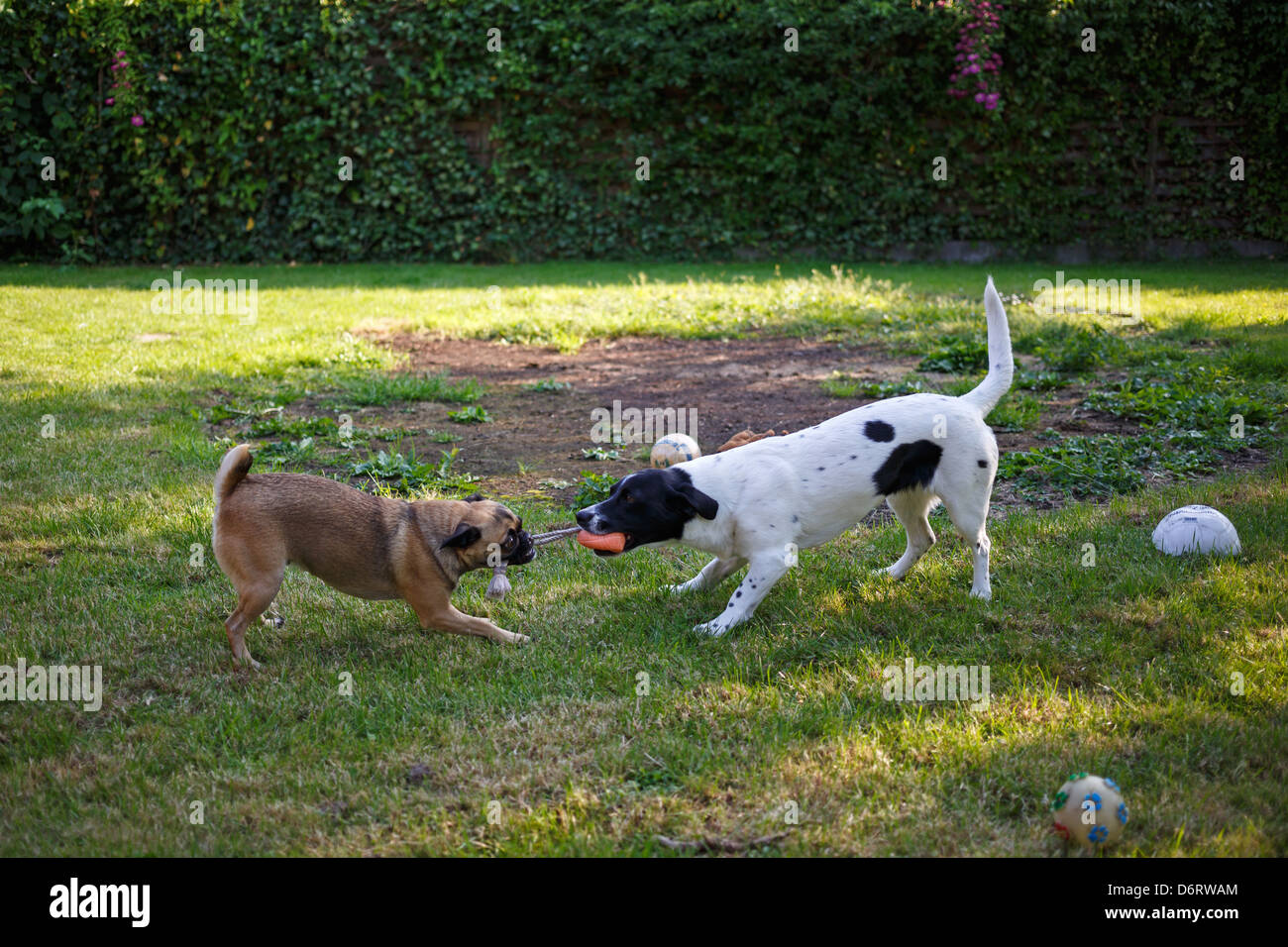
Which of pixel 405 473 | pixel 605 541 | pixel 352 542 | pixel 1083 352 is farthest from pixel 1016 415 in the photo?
pixel 352 542

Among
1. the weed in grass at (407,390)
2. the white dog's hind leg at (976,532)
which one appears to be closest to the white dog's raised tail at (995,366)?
the white dog's hind leg at (976,532)

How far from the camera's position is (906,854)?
2.64 metres

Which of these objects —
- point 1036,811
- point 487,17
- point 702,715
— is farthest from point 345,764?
point 487,17

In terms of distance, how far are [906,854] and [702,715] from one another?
90cm

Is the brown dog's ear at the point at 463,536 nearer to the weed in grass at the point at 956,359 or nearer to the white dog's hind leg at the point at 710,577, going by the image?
the white dog's hind leg at the point at 710,577

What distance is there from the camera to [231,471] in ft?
12.3

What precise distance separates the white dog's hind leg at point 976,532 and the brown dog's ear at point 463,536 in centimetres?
195

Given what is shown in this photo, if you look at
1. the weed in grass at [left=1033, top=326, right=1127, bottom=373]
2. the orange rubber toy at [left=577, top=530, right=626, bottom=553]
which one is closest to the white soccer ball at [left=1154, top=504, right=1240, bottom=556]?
the orange rubber toy at [left=577, top=530, right=626, bottom=553]

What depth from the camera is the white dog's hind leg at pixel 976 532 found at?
13.9 feet

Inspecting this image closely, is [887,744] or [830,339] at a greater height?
[830,339]

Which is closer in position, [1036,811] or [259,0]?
[1036,811]

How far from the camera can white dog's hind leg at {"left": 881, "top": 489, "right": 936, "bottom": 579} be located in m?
4.46
